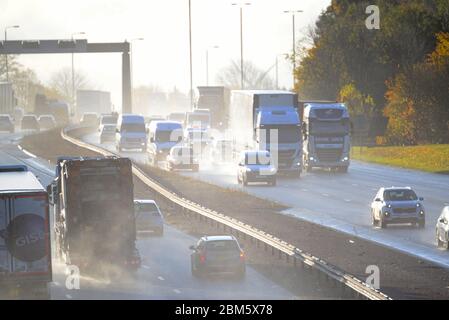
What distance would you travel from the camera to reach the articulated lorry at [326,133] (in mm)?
71688

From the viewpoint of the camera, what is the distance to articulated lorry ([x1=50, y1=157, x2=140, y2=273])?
110 feet

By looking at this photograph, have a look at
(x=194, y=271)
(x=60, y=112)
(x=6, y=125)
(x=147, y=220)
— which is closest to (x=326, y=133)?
(x=147, y=220)

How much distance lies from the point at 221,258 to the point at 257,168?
103ft

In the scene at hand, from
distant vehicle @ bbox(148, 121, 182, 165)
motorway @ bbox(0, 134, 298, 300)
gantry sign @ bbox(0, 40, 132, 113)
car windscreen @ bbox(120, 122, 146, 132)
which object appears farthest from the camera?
gantry sign @ bbox(0, 40, 132, 113)

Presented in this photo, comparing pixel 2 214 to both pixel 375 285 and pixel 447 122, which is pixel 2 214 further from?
pixel 447 122

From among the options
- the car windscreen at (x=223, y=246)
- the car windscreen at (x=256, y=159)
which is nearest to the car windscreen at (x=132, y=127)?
the car windscreen at (x=256, y=159)

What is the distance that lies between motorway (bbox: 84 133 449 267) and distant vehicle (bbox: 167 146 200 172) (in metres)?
0.95

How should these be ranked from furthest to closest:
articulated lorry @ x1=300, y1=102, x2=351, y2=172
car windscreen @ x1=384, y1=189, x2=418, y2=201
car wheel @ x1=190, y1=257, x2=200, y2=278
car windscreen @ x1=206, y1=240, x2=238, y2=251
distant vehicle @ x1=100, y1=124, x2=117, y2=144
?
distant vehicle @ x1=100, y1=124, x2=117, y2=144 → articulated lorry @ x1=300, y1=102, x2=351, y2=172 → car windscreen @ x1=384, y1=189, x2=418, y2=201 → car wheel @ x1=190, y1=257, x2=200, y2=278 → car windscreen @ x1=206, y1=240, x2=238, y2=251

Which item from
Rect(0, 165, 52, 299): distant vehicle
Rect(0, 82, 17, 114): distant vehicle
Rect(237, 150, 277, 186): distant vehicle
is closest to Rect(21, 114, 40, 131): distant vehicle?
Rect(0, 82, 17, 114): distant vehicle

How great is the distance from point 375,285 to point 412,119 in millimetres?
69941

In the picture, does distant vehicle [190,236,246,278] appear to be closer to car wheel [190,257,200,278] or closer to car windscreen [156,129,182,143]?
car wheel [190,257,200,278]

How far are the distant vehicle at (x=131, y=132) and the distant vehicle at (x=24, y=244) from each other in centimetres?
6484

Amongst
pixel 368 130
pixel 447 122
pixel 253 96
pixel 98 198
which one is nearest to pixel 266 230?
pixel 98 198

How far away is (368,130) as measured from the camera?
364ft
